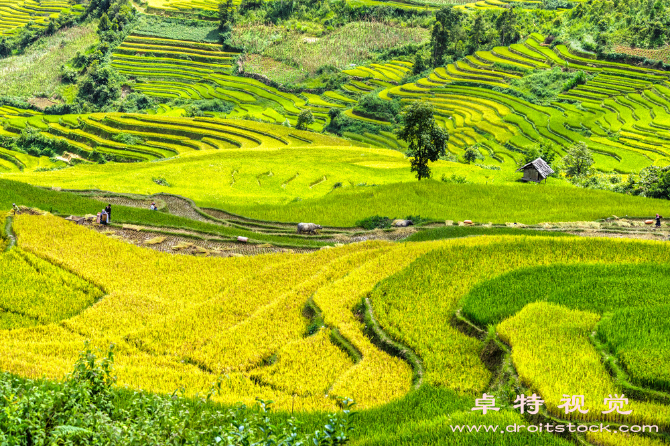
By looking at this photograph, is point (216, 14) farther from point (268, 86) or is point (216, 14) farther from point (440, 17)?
point (440, 17)

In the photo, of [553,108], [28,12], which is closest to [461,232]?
[553,108]

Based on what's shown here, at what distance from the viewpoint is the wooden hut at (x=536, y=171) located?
150 ft

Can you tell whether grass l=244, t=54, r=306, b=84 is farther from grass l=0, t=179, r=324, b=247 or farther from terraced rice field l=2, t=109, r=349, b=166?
grass l=0, t=179, r=324, b=247

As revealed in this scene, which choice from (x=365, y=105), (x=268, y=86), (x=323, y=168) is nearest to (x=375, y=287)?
(x=323, y=168)

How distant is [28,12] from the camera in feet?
460

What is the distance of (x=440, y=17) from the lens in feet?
335

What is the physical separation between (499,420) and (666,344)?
3933 mm

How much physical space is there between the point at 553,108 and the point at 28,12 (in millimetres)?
128561

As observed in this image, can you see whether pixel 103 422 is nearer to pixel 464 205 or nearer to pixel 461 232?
pixel 461 232

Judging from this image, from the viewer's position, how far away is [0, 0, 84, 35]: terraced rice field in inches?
5143

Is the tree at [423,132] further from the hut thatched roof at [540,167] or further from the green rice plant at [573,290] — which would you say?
the green rice plant at [573,290]

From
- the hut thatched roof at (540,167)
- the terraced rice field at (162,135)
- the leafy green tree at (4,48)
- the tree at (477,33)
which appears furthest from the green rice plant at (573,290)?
the leafy green tree at (4,48)

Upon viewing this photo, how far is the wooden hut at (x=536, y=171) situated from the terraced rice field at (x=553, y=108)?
1603 centimetres

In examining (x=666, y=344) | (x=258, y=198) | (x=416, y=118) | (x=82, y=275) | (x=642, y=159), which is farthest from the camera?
(x=642, y=159)
